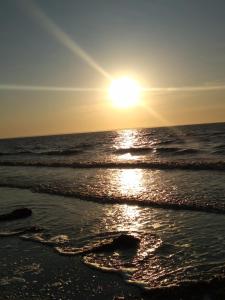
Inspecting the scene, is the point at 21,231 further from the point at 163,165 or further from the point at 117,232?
the point at 163,165

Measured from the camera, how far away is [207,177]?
23.2 m

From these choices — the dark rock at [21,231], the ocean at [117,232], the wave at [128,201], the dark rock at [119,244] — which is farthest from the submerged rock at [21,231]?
the wave at [128,201]

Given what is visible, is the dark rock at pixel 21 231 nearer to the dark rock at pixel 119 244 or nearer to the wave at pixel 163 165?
the dark rock at pixel 119 244

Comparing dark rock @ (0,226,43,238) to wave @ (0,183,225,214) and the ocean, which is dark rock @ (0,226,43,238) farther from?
wave @ (0,183,225,214)

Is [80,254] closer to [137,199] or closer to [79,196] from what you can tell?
[137,199]

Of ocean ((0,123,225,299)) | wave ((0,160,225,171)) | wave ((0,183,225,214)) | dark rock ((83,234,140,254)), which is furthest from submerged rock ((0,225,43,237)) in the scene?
wave ((0,160,225,171))

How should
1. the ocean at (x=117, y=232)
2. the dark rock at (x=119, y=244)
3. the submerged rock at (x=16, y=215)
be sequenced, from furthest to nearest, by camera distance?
the submerged rock at (x=16, y=215), the dark rock at (x=119, y=244), the ocean at (x=117, y=232)

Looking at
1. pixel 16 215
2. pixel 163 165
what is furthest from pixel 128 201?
pixel 163 165

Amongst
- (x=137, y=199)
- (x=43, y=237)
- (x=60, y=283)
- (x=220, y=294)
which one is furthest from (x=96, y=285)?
(x=137, y=199)

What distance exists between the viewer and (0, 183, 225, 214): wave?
1502 centimetres

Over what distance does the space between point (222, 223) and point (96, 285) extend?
5.83 meters

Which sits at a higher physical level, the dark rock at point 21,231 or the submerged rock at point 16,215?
Answer: the submerged rock at point 16,215

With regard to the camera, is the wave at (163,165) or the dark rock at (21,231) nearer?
the dark rock at (21,231)

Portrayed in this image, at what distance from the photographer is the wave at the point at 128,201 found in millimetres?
15016
